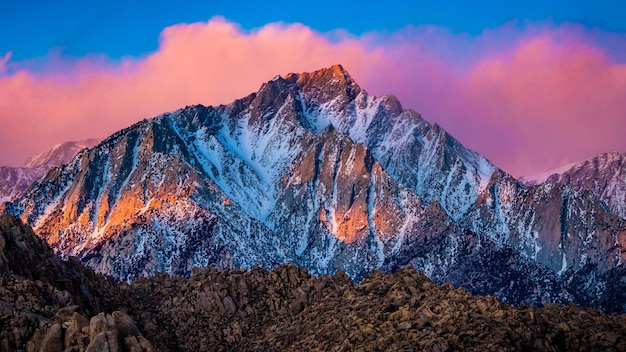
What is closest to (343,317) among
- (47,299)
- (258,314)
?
(258,314)

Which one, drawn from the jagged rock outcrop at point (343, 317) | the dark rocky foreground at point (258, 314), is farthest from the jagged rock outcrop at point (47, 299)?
Answer: the jagged rock outcrop at point (343, 317)

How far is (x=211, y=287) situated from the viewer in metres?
126

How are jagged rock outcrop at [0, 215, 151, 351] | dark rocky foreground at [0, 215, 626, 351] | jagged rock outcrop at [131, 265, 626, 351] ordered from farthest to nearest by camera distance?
jagged rock outcrop at [131, 265, 626, 351], dark rocky foreground at [0, 215, 626, 351], jagged rock outcrop at [0, 215, 151, 351]

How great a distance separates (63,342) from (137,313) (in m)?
36.0

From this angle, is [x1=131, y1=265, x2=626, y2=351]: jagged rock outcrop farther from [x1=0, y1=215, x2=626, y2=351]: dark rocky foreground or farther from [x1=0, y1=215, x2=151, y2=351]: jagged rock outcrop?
[x1=0, y1=215, x2=151, y2=351]: jagged rock outcrop

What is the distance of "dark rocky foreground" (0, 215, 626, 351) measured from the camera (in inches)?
3452

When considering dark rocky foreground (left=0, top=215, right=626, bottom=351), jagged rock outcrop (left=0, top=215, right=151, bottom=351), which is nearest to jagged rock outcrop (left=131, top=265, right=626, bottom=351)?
dark rocky foreground (left=0, top=215, right=626, bottom=351)

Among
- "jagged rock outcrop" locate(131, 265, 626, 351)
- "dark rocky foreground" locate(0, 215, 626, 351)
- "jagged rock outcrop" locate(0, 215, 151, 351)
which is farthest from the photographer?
"jagged rock outcrop" locate(131, 265, 626, 351)

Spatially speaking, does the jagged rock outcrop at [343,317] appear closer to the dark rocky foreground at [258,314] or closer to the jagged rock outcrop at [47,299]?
the dark rocky foreground at [258,314]

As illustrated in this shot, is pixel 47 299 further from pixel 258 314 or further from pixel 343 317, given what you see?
pixel 343 317

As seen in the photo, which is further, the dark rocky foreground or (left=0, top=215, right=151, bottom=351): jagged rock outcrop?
the dark rocky foreground

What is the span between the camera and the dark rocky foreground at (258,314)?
87688 millimetres

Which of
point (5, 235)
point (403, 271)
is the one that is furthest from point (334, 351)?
point (5, 235)

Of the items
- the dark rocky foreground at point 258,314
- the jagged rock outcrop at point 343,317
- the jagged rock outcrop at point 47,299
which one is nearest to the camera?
the jagged rock outcrop at point 47,299
